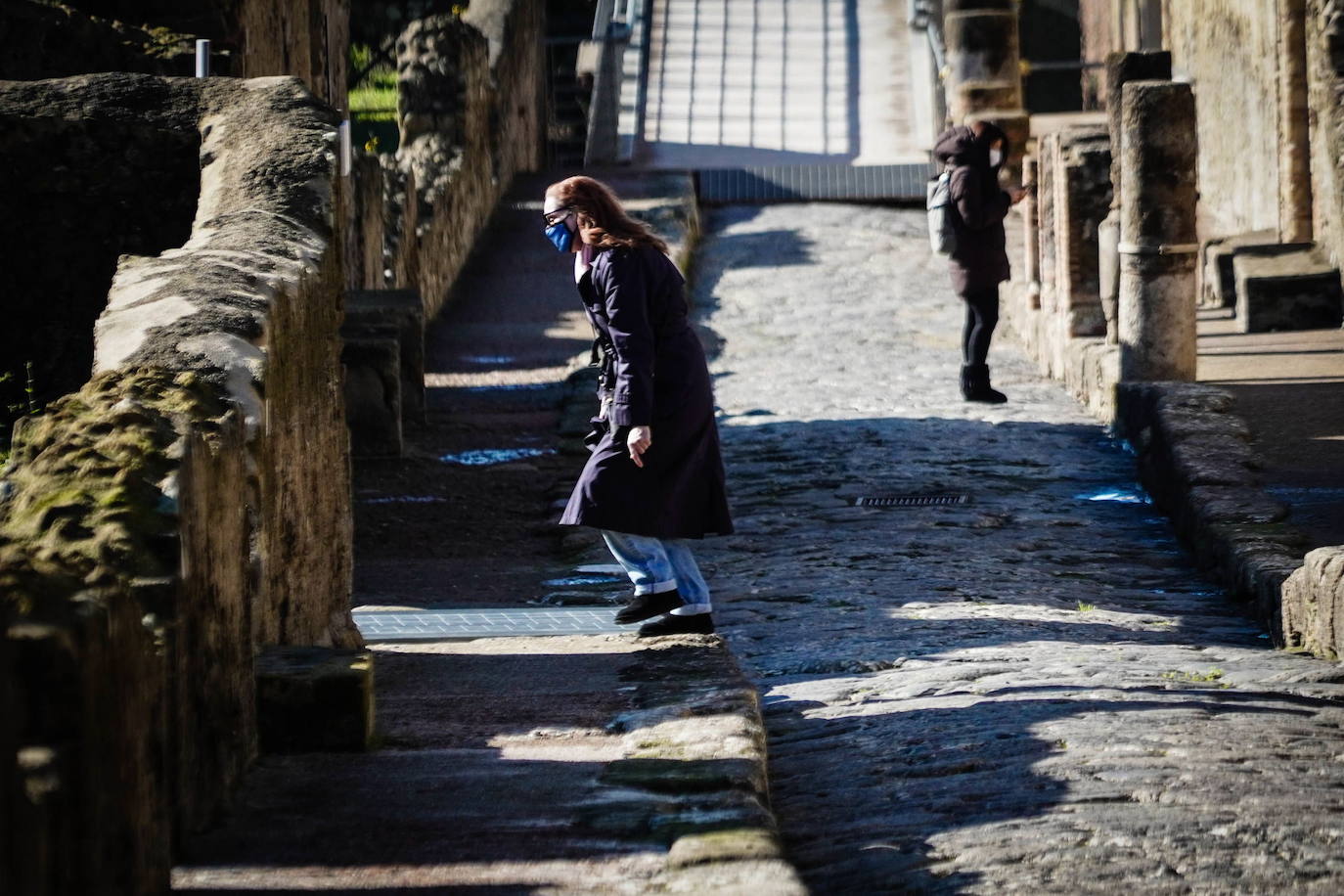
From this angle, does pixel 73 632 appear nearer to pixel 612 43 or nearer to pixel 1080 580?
pixel 1080 580

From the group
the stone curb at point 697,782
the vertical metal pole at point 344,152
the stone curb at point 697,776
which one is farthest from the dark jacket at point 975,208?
the stone curb at point 697,782

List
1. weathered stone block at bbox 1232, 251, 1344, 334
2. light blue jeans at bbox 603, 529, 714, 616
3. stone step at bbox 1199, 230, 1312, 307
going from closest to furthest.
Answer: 1. light blue jeans at bbox 603, 529, 714, 616
2. weathered stone block at bbox 1232, 251, 1344, 334
3. stone step at bbox 1199, 230, 1312, 307

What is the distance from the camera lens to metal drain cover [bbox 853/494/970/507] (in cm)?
897

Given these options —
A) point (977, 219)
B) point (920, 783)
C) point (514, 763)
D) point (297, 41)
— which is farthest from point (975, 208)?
point (514, 763)

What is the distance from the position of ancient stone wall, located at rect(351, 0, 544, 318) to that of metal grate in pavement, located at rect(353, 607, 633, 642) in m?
6.01

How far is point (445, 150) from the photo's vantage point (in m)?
15.6

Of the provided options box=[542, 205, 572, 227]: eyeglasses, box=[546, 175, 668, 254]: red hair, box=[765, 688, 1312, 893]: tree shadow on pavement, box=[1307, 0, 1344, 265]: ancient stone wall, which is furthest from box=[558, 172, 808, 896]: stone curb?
box=[1307, 0, 1344, 265]: ancient stone wall

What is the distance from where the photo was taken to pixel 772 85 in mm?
22078

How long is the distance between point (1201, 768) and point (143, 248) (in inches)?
145

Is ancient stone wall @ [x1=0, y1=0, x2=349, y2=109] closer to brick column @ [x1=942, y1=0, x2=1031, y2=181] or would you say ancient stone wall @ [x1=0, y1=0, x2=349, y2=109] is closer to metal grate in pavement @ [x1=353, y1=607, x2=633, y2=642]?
metal grate in pavement @ [x1=353, y1=607, x2=633, y2=642]

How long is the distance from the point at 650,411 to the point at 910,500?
11.3 ft

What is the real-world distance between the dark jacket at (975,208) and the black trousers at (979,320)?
42 millimetres

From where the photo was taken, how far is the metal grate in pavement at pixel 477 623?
20.7 feet

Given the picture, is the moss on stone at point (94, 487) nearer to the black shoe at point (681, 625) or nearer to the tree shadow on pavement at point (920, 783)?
the tree shadow on pavement at point (920, 783)
